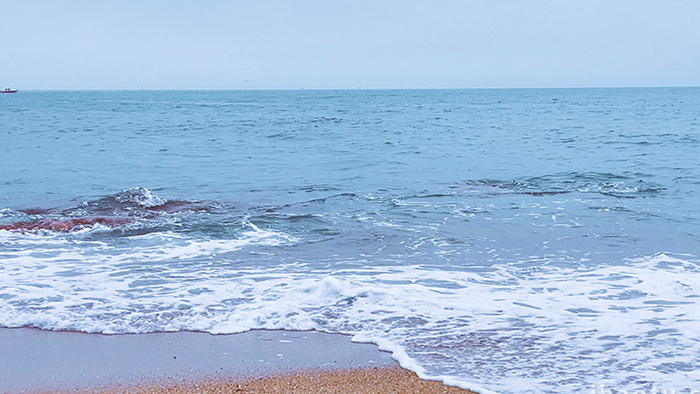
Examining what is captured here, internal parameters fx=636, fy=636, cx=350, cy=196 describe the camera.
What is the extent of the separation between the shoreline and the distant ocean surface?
7.0 inches

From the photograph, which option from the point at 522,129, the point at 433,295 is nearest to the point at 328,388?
the point at 433,295

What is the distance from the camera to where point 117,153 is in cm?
2197

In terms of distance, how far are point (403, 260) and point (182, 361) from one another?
3.82 m

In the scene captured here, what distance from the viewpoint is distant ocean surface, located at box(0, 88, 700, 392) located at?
533 cm

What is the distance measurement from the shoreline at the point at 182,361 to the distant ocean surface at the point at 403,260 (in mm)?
177

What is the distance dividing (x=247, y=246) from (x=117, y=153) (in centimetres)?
1488

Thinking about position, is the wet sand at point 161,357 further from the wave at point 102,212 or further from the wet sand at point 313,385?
the wave at point 102,212

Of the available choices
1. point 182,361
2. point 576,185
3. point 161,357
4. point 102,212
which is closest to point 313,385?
point 182,361

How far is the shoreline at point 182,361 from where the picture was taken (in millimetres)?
4570

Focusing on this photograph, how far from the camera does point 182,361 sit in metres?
4.92

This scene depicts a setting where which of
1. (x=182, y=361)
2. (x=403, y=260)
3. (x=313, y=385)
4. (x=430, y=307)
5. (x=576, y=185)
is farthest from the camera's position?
(x=576, y=185)

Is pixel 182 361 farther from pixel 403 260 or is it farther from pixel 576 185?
pixel 576 185

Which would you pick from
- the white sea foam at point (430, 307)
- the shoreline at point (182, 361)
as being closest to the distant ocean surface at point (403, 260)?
the white sea foam at point (430, 307)

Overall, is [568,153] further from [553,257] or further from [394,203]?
[553,257]
